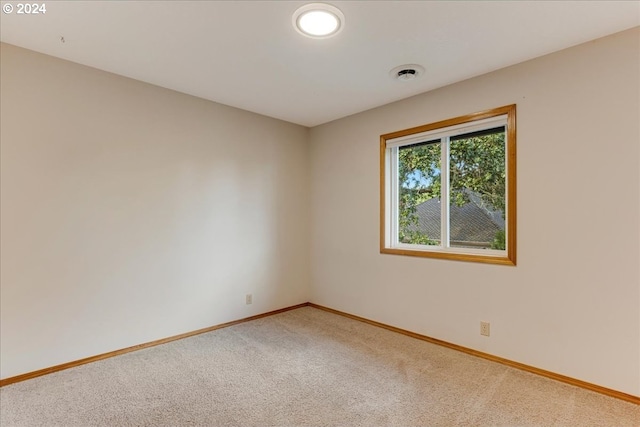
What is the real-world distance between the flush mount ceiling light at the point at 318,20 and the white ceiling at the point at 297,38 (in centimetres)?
5

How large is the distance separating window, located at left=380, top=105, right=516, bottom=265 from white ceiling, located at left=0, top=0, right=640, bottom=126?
484 mm

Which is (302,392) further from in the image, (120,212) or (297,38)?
(297,38)

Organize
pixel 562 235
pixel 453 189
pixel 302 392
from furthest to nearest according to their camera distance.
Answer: pixel 453 189
pixel 562 235
pixel 302 392

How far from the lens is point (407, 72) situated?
8.38 ft

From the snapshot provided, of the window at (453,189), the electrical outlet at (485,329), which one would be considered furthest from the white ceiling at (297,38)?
the electrical outlet at (485,329)

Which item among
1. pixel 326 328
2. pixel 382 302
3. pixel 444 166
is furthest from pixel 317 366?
pixel 444 166

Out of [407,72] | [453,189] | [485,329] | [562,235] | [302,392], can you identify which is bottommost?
[302,392]

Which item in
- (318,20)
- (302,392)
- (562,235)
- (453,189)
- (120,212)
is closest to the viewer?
(318,20)

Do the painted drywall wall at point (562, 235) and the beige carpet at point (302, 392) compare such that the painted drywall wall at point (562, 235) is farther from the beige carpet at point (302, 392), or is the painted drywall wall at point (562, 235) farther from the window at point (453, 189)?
the beige carpet at point (302, 392)

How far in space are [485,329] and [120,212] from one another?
3.21m

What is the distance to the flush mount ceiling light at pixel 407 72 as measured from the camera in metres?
2.48

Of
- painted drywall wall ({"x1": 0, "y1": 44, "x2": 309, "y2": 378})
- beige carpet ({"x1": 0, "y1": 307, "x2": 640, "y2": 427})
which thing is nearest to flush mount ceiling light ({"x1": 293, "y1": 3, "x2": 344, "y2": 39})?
painted drywall wall ({"x1": 0, "y1": 44, "x2": 309, "y2": 378})

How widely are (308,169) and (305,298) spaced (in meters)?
1.72

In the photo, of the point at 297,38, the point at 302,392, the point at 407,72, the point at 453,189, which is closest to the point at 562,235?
the point at 453,189
